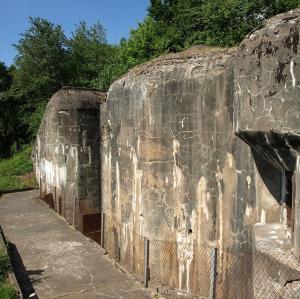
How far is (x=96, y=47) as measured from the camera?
30422mm

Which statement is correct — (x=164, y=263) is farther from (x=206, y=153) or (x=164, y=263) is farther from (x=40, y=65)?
(x=40, y=65)

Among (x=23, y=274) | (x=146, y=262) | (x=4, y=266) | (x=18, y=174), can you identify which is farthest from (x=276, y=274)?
(x=18, y=174)

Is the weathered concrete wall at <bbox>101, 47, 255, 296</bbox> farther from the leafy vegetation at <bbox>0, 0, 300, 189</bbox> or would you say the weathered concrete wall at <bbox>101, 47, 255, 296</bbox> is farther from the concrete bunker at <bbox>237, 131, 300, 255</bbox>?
the leafy vegetation at <bbox>0, 0, 300, 189</bbox>

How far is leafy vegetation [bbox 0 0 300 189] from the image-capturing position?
690 inches

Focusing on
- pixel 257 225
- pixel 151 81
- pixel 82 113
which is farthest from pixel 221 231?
pixel 82 113

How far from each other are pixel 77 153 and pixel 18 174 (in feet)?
29.5

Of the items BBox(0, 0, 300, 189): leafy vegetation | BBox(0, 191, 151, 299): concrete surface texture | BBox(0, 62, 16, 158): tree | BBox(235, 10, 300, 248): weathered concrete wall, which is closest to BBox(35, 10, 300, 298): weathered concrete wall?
BBox(235, 10, 300, 248): weathered concrete wall

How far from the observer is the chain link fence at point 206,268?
13.4 ft

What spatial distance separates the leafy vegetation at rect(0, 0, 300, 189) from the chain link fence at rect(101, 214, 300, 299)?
10085 millimetres

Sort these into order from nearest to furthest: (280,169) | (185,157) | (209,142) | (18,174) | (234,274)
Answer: (280,169) < (234,274) < (209,142) < (185,157) < (18,174)

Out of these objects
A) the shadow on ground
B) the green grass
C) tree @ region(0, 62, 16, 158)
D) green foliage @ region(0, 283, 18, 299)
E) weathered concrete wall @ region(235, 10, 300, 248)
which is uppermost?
tree @ region(0, 62, 16, 158)

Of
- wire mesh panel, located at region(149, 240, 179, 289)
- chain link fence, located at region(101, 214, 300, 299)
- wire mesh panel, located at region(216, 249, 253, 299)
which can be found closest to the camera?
chain link fence, located at region(101, 214, 300, 299)

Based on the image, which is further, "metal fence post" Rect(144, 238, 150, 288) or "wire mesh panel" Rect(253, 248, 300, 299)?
"metal fence post" Rect(144, 238, 150, 288)

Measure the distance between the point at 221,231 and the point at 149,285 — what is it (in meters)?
1.91
